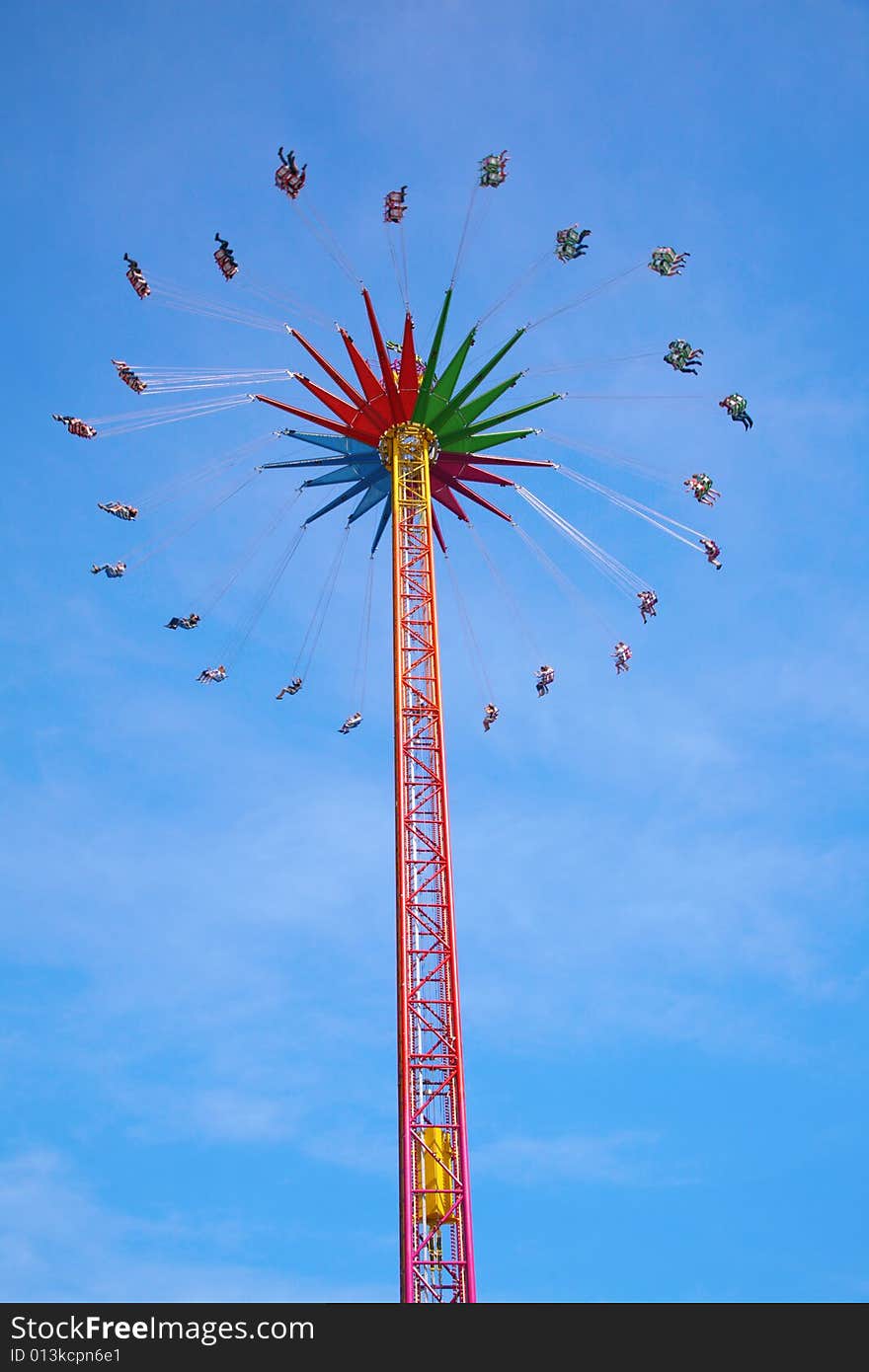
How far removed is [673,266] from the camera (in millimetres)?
43844

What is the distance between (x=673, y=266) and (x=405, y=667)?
14075mm

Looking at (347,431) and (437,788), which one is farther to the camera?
(347,431)

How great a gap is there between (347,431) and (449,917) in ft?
49.7

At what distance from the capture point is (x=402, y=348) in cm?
4350
